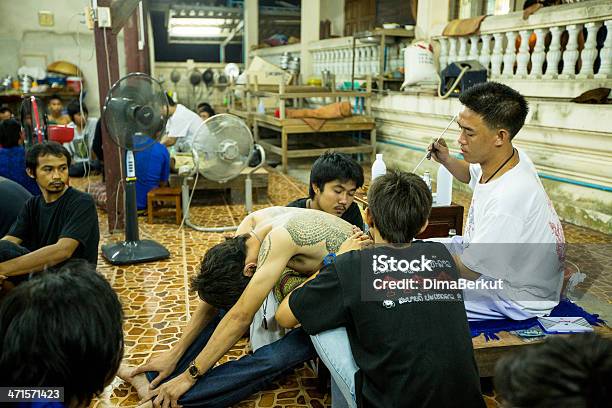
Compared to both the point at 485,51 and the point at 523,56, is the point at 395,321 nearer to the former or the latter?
the point at 523,56

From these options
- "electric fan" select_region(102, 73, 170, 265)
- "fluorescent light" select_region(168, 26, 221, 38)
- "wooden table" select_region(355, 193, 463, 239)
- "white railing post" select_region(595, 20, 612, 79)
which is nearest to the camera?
"wooden table" select_region(355, 193, 463, 239)

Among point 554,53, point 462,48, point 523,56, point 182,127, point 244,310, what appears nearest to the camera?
point 244,310

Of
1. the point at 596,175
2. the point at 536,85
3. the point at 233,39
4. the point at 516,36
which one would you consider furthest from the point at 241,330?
the point at 233,39

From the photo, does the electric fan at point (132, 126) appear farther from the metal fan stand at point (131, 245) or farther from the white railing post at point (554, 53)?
the white railing post at point (554, 53)

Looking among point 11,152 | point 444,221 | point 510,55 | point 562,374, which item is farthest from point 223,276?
point 510,55

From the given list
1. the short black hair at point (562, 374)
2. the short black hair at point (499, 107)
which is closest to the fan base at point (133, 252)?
the short black hair at point (499, 107)

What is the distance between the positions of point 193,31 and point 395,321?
14.4 meters

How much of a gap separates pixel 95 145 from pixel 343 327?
5.71 meters

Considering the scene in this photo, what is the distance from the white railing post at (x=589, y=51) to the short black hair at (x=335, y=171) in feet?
12.1

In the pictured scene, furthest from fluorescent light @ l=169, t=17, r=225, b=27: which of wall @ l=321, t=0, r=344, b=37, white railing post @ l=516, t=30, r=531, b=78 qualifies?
white railing post @ l=516, t=30, r=531, b=78

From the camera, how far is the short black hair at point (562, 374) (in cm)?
88

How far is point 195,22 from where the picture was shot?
14305 millimetres

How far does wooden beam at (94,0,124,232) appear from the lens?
4.73m

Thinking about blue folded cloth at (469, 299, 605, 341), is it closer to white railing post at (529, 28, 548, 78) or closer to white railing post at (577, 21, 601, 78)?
white railing post at (577, 21, 601, 78)
